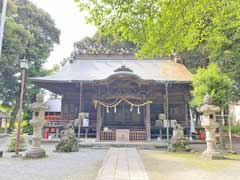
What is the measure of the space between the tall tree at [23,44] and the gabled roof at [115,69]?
433cm

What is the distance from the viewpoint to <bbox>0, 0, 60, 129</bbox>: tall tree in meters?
15.6

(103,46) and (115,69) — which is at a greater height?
(103,46)

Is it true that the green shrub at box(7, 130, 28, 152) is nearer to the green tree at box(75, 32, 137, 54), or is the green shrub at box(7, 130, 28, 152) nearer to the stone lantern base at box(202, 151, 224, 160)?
the stone lantern base at box(202, 151, 224, 160)

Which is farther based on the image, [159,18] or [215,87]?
[215,87]

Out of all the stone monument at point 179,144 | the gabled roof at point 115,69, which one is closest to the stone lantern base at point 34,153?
the stone monument at point 179,144

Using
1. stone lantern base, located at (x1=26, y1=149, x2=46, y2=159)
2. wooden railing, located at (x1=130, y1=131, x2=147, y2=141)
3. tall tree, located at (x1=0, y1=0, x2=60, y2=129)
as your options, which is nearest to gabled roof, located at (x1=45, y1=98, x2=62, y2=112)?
tall tree, located at (x1=0, y1=0, x2=60, y2=129)

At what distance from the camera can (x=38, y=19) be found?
20.8 meters

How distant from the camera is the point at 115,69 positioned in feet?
47.4

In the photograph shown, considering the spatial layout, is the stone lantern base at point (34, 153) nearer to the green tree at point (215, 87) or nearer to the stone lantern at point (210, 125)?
the stone lantern at point (210, 125)

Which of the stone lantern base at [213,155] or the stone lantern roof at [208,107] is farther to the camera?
the stone lantern roof at [208,107]

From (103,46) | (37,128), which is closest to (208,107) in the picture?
(37,128)

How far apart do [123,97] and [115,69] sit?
122 inches

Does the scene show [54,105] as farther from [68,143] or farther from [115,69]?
[68,143]

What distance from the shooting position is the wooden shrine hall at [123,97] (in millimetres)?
11492
